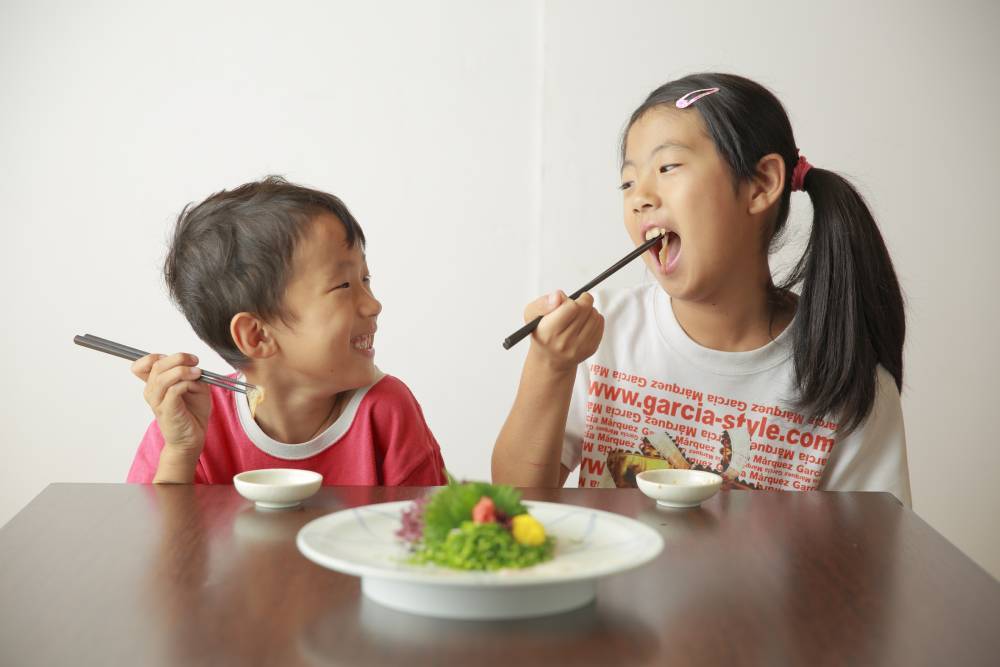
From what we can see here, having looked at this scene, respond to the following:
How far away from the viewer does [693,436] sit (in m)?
1.51

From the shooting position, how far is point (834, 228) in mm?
1501

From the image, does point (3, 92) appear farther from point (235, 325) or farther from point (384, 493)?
point (384, 493)

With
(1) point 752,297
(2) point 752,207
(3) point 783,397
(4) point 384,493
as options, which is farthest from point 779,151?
(4) point 384,493

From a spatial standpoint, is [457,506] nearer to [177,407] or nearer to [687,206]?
[177,407]

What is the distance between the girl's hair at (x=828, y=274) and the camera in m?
1.45

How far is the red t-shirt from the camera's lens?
57.2 inches

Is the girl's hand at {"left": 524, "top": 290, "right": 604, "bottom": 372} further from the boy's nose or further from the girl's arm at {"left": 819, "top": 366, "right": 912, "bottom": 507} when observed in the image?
the girl's arm at {"left": 819, "top": 366, "right": 912, "bottom": 507}

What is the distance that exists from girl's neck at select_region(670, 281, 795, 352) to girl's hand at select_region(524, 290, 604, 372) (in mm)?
251

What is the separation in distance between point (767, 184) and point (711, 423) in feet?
1.24

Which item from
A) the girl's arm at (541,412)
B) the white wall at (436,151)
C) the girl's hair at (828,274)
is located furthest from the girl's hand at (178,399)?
the white wall at (436,151)

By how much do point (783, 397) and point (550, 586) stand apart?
910 millimetres

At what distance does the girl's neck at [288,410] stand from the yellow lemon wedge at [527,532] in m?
0.82

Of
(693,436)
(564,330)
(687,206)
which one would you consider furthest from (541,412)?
(687,206)

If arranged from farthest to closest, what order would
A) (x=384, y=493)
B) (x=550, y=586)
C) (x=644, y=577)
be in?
(x=384, y=493), (x=644, y=577), (x=550, y=586)
